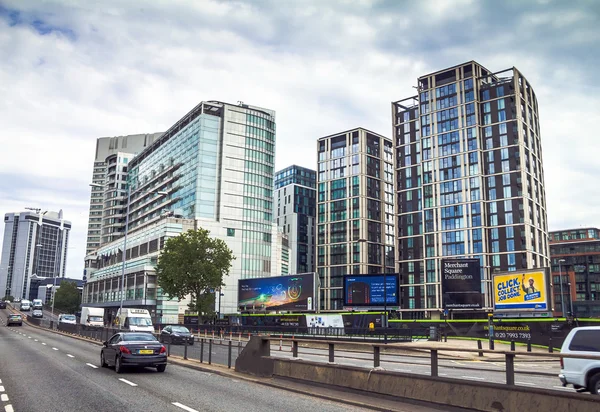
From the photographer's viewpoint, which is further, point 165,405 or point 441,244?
point 441,244

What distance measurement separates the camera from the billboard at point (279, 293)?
7025 centimetres

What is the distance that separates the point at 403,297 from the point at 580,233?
240 feet

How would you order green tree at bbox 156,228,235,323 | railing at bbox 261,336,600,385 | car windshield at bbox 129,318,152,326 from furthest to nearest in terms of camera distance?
green tree at bbox 156,228,235,323, car windshield at bbox 129,318,152,326, railing at bbox 261,336,600,385

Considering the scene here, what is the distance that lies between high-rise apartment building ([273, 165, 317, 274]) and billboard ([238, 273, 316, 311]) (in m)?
80.7

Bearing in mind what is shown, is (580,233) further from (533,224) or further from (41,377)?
(41,377)

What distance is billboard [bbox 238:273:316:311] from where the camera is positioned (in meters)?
70.2

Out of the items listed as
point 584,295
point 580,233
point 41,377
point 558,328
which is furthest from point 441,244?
point 41,377

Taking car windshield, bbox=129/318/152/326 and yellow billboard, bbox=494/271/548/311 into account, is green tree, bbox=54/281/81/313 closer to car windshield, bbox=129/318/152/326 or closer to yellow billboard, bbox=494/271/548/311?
car windshield, bbox=129/318/152/326

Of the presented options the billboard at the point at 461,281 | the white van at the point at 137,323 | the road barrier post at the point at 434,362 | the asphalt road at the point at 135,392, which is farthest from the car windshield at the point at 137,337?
the billboard at the point at 461,281

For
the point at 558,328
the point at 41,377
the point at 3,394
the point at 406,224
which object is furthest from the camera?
the point at 406,224

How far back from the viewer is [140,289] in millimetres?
109188

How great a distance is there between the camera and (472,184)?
11169 centimetres

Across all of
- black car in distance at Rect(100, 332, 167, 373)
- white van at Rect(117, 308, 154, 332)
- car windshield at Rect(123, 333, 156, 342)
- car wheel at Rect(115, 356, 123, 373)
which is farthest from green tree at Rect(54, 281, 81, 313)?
car wheel at Rect(115, 356, 123, 373)

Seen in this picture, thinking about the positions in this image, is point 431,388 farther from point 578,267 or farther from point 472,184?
point 578,267
